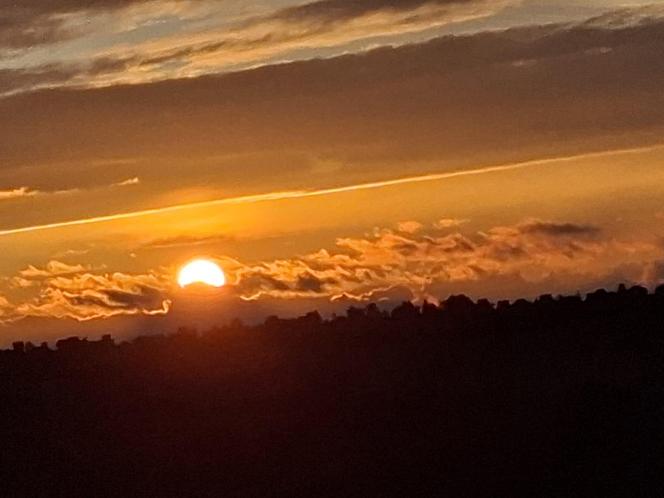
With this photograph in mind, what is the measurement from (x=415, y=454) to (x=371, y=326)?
346 inches

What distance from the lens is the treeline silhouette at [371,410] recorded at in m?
26.0

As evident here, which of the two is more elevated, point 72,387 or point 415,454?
point 72,387

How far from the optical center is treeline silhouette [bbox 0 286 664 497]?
26047 mm

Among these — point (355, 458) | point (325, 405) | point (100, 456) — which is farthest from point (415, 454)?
point (100, 456)

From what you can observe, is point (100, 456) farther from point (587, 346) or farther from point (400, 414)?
point (587, 346)

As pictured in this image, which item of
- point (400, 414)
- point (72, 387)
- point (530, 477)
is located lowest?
point (530, 477)

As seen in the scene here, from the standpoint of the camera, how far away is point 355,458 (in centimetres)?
2675

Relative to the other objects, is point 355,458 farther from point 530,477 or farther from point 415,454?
point 530,477

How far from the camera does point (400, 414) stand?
2797 cm

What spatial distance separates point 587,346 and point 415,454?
20.0 ft

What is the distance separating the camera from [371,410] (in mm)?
28344

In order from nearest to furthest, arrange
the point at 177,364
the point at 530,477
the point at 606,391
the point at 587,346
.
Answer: the point at 530,477 < the point at 606,391 < the point at 587,346 < the point at 177,364

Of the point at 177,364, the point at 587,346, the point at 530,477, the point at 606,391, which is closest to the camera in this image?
the point at 530,477

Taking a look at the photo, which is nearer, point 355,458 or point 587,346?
point 355,458
